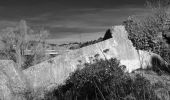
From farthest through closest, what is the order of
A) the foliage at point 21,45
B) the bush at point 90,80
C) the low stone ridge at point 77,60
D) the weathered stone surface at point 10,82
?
1. the foliage at point 21,45
2. the low stone ridge at point 77,60
3. the bush at point 90,80
4. the weathered stone surface at point 10,82

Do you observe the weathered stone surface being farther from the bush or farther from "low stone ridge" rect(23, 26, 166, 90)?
the bush

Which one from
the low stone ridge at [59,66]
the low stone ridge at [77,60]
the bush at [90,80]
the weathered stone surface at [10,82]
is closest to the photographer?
the weathered stone surface at [10,82]

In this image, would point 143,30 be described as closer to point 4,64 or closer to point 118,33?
point 118,33

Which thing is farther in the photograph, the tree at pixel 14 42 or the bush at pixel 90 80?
the tree at pixel 14 42

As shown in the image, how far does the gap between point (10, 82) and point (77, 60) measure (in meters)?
2.77

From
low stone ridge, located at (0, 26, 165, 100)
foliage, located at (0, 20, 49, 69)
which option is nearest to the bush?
low stone ridge, located at (0, 26, 165, 100)

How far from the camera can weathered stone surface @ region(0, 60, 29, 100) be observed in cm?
681

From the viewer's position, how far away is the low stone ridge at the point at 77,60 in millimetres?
8844

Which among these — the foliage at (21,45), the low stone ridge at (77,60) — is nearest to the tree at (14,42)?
the foliage at (21,45)

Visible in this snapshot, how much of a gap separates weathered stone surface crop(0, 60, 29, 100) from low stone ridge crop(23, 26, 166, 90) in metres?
0.57

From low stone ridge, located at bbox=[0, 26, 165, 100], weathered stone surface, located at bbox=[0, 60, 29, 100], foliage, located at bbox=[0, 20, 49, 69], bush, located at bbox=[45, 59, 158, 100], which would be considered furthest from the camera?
foliage, located at bbox=[0, 20, 49, 69]

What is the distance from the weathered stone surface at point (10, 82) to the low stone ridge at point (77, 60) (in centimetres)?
57

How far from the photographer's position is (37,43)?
21.7 meters

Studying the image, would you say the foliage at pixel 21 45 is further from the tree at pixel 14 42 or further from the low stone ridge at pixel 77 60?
the low stone ridge at pixel 77 60
